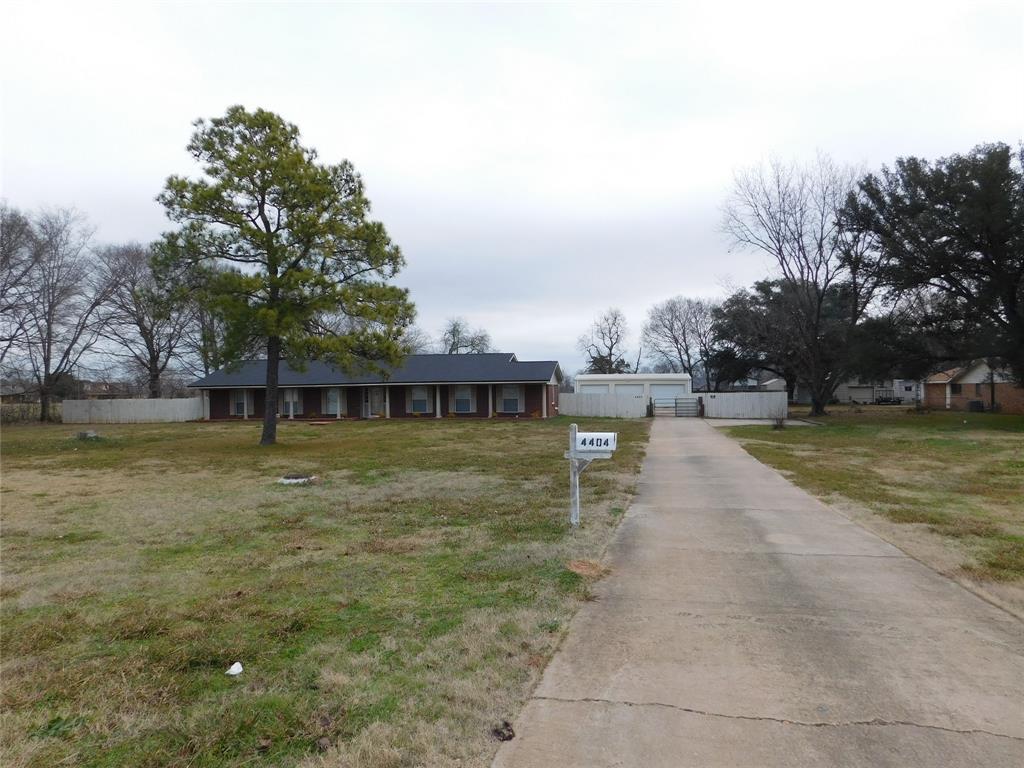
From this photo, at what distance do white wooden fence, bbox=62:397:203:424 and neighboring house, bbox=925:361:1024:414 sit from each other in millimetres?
48657

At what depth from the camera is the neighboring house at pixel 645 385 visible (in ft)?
152

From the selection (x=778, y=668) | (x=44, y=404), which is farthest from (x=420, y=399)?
(x=778, y=668)

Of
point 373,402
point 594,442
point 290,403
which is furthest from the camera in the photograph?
point 290,403

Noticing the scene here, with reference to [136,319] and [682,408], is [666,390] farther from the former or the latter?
[136,319]

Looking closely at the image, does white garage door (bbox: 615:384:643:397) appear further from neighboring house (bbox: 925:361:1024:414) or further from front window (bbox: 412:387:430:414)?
neighboring house (bbox: 925:361:1024:414)

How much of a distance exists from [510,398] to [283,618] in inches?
1279

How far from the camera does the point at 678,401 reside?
42.3 m

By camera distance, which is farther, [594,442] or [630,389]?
[630,389]

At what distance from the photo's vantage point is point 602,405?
4053cm

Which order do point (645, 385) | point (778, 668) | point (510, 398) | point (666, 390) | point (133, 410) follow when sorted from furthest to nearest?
point (645, 385) < point (666, 390) < point (133, 410) < point (510, 398) < point (778, 668)

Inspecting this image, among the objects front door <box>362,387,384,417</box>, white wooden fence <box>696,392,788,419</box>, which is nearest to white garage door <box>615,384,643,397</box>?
white wooden fence <box>696,392,788,419</box>

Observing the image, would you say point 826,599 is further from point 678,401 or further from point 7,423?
point 7,423

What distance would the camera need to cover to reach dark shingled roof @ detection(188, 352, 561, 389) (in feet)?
119

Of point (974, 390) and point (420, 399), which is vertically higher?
point (974, 390)
